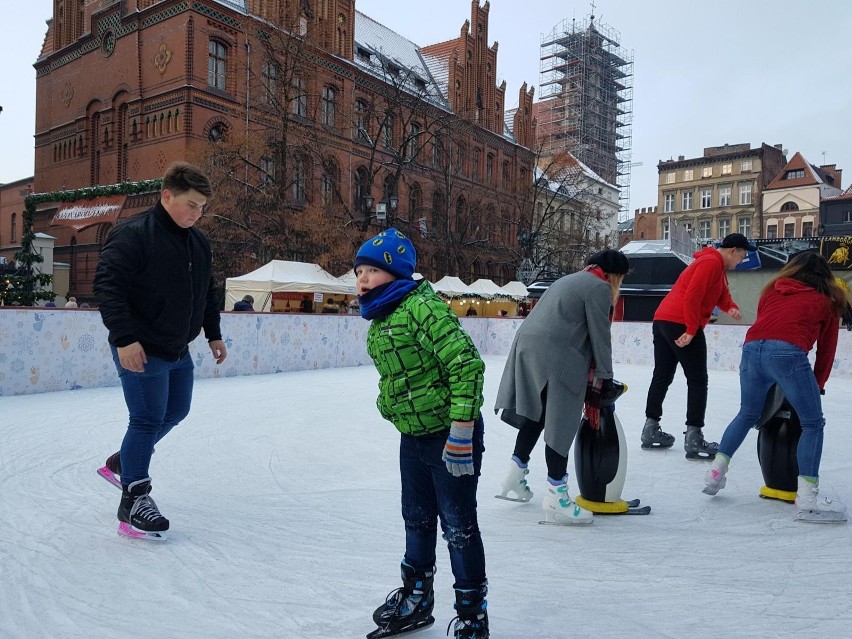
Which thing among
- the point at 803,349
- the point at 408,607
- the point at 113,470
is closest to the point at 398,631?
the point at 408,607

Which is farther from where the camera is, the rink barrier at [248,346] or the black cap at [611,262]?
the rink barrier at [248,346]

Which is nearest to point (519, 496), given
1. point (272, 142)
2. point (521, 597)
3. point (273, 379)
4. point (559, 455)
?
point (559, 455)

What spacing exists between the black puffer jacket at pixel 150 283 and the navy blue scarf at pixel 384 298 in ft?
4.10

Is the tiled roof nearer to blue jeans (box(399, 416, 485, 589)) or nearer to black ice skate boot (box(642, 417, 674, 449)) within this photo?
black ice skate boot (box(642, 417, 674, 449))

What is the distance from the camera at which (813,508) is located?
3557 mm

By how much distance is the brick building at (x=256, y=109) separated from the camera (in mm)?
22781

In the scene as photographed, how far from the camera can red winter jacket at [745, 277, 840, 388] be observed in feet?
11.9

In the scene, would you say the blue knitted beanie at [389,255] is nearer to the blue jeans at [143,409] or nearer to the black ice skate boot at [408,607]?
the black ice skate boot at [408,607]

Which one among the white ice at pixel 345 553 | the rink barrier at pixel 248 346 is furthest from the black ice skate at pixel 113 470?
the rink barrier at pixel 248 346

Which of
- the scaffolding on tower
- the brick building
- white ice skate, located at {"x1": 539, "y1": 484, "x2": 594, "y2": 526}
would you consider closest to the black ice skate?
white ice skate, located at {"x1": 539, "y1": 484, "x2": 594, "y2": 526}

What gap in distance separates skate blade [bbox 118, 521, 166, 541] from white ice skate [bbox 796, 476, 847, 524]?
10.4 ft

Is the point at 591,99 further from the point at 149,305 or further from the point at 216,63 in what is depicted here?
the point at 149,305

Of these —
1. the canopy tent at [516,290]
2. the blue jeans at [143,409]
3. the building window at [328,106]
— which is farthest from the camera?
the building window at [328,106]

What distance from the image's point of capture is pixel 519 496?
3.85m
